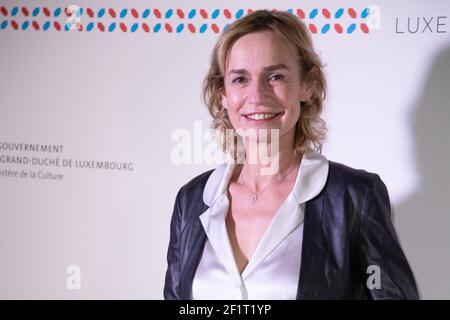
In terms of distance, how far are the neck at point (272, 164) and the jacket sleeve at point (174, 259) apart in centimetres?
30

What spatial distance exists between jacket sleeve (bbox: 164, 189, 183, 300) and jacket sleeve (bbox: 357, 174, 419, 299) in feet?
1.96

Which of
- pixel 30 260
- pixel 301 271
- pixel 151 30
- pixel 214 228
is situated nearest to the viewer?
pixel 301 271

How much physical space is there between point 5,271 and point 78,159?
580 millimetres

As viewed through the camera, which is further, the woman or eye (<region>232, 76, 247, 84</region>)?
eye (<region>232, 76, 247, 84</region>)

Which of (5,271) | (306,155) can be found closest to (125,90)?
(306,155)

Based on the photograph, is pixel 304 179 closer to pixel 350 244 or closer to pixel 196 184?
pixel 350 244

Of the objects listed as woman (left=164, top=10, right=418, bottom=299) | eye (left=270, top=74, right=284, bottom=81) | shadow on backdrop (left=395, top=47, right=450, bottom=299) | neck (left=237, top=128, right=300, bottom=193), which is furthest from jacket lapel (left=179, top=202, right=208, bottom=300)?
shadow on backdrop (left=395, top=47, right=450, bottom=299)

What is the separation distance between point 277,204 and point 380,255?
35cm

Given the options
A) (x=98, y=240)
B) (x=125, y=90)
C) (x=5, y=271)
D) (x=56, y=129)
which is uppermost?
(x=125, y=90)

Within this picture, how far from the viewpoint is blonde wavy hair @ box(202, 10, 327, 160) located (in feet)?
5.62

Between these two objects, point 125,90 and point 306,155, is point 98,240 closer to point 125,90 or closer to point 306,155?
point 125,90

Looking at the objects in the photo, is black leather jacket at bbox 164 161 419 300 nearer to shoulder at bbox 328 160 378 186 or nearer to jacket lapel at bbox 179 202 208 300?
shoulder at bbox 328 160 378 186

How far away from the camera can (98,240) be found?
2.12 metres

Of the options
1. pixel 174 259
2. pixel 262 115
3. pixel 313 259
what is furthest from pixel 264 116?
pixel 174 259
